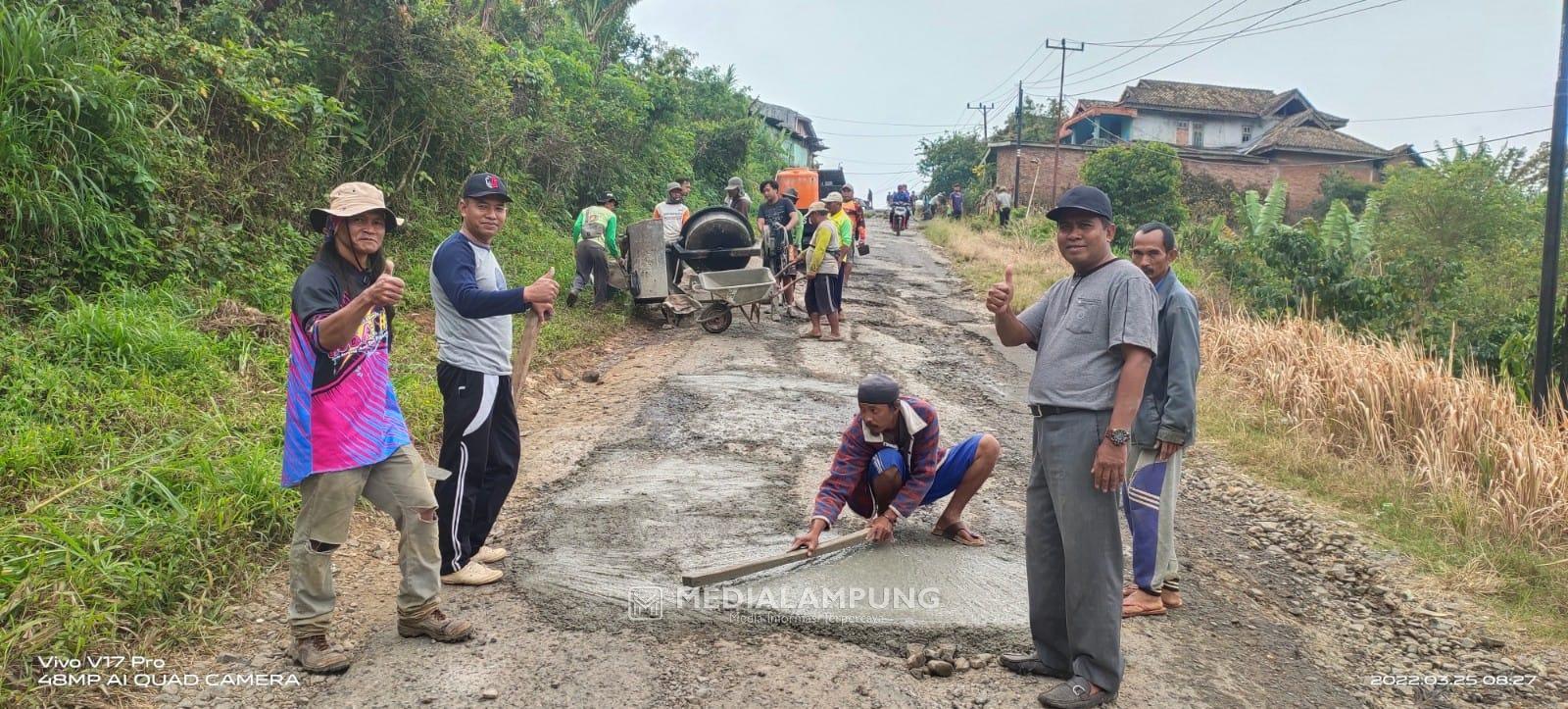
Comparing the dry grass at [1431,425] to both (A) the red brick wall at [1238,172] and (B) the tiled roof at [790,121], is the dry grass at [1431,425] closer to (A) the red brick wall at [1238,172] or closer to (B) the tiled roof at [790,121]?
(A) the red brick wall at [1238,172]

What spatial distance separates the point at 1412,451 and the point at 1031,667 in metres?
4.53

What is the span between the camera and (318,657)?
3246mm

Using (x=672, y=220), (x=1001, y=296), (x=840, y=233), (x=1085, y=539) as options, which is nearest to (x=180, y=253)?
(x=672, y=220)

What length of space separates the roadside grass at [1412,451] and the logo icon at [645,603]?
3768 mm

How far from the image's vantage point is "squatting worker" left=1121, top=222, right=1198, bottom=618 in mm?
3689

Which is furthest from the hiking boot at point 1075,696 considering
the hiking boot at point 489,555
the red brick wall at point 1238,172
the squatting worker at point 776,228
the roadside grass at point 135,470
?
the red brick wall at point 1238,172

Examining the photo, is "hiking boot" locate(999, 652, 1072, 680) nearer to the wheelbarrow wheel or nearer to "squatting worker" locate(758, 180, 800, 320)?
the wheelbarrow wheel

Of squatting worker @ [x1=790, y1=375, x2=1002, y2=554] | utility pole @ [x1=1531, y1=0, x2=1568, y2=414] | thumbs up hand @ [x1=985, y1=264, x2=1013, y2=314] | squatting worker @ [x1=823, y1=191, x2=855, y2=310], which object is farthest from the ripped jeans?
utility pole @ [x1=1531, y1=0, x2=1568, y2=414]

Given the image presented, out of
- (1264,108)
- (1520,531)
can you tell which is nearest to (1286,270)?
(1520,531)

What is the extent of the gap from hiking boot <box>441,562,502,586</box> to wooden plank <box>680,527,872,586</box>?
2.59ft

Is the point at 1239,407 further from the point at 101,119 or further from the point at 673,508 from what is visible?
the point at 101,119

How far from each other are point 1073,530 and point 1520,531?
3.59 metres

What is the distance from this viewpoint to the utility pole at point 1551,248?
765cm

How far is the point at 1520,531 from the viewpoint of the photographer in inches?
200
